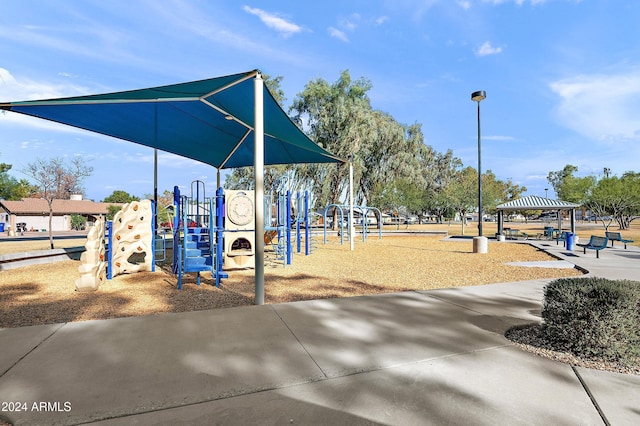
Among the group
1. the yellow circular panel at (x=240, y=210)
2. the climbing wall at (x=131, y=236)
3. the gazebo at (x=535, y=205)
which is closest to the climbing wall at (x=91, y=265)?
the climbing wall at (x=131, y=236)

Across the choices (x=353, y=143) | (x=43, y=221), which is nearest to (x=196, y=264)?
(x=353, y=143)

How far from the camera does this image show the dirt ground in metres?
5.71

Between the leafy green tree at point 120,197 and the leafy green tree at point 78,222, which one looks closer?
the leafy green tree at point 78,222

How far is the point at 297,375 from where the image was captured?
312cm

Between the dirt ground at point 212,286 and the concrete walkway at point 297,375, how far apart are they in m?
1.16

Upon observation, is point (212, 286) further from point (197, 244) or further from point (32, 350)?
point (32, 350)

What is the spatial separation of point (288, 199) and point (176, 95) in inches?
236

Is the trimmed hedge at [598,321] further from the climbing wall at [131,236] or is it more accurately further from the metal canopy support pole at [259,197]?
the climbing wall at [131,236]

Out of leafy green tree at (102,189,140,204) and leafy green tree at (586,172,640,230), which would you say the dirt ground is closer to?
leafy green tree at (586,172,640,230)

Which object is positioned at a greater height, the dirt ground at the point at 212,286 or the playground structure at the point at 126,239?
the playground structure at the point at 126,239

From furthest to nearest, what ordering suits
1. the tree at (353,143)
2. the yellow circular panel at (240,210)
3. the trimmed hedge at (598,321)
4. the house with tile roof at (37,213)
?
the house with tile roof at (37,213) < the tree at (353,143) < the yellow circular panel at (240,210) < the trimmed hedge at (598,321)

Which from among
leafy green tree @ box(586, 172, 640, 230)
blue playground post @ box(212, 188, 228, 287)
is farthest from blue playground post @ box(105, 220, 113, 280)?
leafy green tree @ box(586, 172, 640, 230)

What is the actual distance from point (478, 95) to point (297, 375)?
51.0ft

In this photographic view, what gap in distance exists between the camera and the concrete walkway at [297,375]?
2.52m
